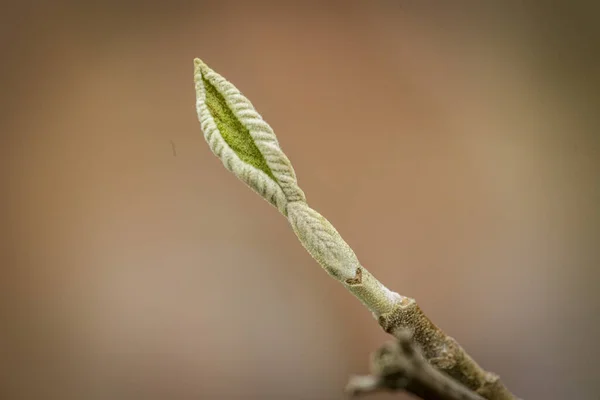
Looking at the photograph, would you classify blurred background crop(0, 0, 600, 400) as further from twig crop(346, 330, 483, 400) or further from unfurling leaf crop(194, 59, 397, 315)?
twig crop(346, 330, 483, 400)

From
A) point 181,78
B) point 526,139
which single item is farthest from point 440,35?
point 181,78

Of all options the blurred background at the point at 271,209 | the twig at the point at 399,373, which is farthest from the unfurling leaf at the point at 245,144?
the blurred background at the point at 271,209

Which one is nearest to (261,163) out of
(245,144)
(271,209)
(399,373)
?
(245,144)

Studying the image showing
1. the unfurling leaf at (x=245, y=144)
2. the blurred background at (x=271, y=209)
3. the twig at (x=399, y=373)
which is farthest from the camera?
the blurred background at (x=271, y=209)

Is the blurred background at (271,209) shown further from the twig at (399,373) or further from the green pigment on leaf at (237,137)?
the twig at (399,373)

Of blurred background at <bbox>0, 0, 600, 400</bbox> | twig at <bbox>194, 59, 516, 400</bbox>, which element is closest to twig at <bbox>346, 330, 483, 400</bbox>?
twig at <bbox>194, 59, 516, 400</bbox>

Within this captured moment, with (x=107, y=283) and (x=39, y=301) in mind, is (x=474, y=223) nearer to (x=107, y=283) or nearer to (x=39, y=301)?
(x=107, y=283)
